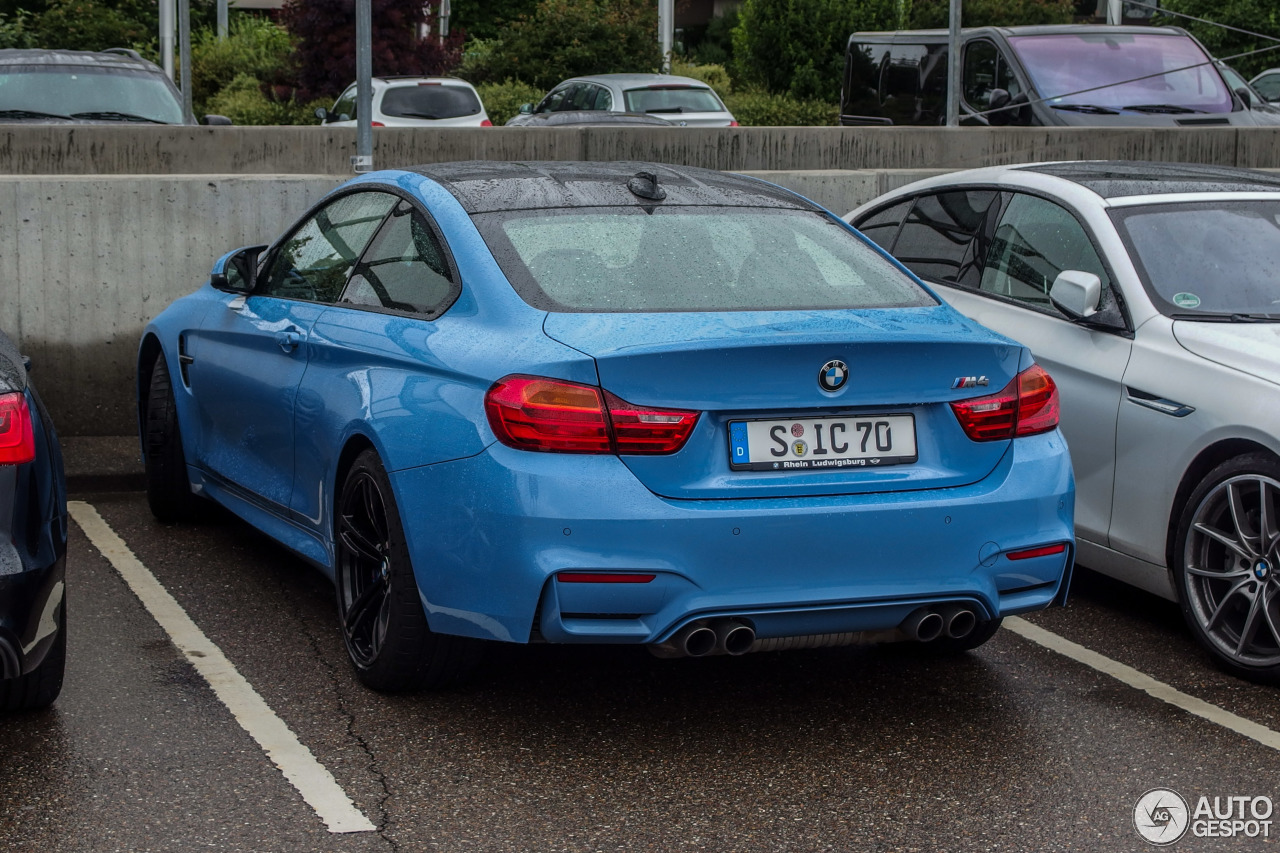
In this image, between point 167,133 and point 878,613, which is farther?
point 167,133

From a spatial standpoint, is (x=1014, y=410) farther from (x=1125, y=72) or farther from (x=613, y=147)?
(x=1125, y=72)

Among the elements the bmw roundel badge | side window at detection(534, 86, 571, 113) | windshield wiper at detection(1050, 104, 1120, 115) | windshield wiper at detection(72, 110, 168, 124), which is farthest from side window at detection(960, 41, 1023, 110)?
the bmw roundel badge

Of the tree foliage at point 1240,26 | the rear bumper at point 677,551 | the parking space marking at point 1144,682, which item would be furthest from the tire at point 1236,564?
the tree foliage at point 1240,26

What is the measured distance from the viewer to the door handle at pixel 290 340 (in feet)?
18.0

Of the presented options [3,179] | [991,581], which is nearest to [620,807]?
[991,581]

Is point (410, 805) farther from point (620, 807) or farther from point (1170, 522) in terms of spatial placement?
point (1170, 522)

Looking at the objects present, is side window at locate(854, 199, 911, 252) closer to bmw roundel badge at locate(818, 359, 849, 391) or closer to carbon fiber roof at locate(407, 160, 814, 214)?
carbon fiber roof at locate(407, 160, 814, 214)

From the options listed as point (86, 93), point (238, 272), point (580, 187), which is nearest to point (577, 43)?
point (86, 93)

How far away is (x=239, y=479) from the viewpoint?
6.05 metres

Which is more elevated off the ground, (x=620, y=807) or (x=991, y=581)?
(x=991, y=581)

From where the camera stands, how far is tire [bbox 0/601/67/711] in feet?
15.3

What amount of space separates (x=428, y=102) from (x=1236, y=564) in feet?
57.5

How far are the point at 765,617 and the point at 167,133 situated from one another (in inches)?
267

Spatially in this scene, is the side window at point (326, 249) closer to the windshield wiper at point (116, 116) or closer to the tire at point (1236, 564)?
the tire at point (1236, 564)
